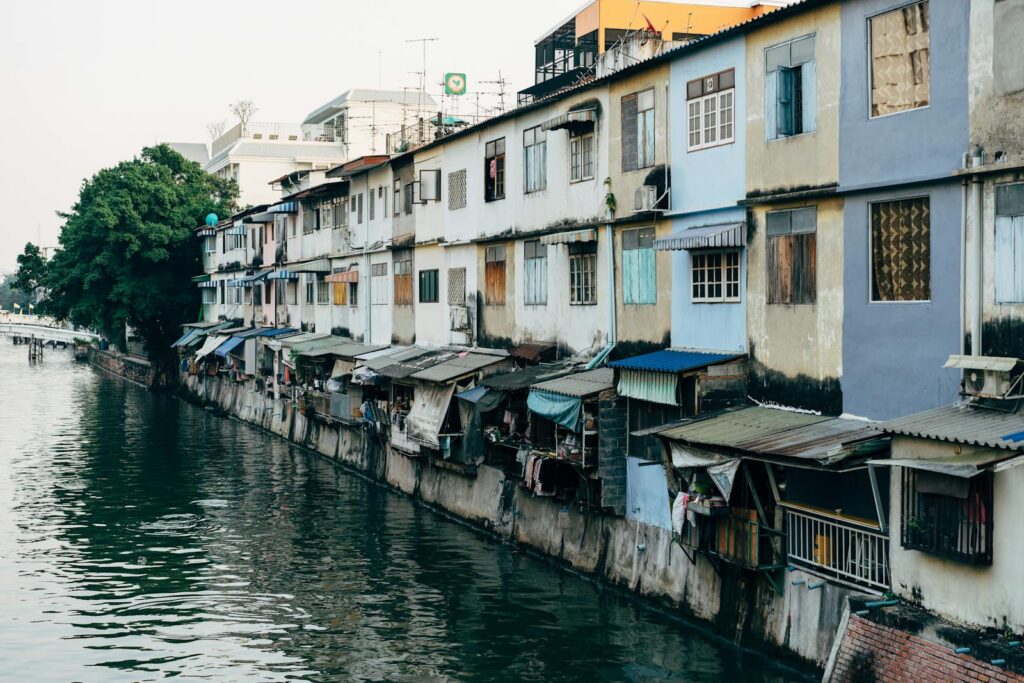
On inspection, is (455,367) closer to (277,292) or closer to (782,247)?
(782,247)

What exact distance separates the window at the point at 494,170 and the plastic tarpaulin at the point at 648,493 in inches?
446

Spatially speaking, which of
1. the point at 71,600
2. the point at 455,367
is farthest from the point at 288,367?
the point at 71,600

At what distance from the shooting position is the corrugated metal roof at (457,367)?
31.8m

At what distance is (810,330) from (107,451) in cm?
3506

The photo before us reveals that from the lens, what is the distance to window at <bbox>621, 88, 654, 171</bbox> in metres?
25.2

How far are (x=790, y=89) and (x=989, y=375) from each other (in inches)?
278

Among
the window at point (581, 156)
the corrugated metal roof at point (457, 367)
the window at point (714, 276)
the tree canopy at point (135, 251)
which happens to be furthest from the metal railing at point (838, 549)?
the tree canopy at point (135, 251)

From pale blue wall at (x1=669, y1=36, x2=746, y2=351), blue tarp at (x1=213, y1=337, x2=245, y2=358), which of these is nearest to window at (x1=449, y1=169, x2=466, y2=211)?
pale blue wall at (x1=669, y1=36, x2=746, y2=351)

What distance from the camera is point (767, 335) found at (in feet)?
69.5

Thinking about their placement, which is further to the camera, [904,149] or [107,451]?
[107,451]

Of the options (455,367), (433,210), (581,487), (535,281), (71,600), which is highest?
(433,210)

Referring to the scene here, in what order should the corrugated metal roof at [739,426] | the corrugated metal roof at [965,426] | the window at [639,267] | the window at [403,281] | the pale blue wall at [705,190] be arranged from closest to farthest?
the corrugated metal roof at [965,426] < the corrugated metal roof at [739,426] < the pale blue wall at [705,190] < the window at [639,267] < the window at [403,281]

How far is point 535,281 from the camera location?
31.1 m

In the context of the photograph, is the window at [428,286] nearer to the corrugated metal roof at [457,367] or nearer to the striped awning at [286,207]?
the corrugated metal roof at [457,367]
